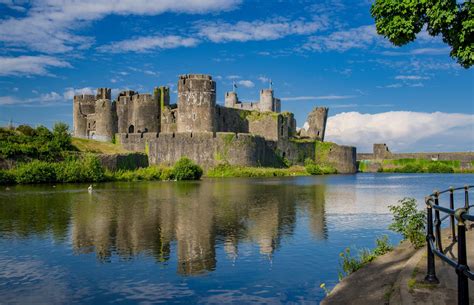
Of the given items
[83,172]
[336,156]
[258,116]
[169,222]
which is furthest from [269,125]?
[169,222]

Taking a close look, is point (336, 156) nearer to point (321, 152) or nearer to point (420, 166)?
point (321, 152)

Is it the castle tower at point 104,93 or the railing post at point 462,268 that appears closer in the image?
the railing post at point 462,268

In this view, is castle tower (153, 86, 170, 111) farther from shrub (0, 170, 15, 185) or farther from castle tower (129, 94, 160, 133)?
shrub (0, 170, 15, 185)

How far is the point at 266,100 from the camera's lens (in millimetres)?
91125

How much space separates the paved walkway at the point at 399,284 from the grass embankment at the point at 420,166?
84.2m

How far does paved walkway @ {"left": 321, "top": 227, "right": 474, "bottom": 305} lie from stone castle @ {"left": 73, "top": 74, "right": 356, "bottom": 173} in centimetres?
4972

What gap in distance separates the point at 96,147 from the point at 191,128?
472 inches

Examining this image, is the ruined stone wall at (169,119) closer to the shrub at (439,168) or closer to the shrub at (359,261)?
the shrub at (439,168)

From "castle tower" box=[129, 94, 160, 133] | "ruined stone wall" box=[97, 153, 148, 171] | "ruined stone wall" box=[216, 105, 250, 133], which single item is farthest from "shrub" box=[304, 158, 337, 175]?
"ruined stone wall" box=[97, 153, 148, 171]

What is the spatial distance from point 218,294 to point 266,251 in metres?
4.03

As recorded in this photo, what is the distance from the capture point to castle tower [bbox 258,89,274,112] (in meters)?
90.8

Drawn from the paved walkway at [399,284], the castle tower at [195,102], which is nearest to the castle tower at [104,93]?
the castle tower at [195,102]

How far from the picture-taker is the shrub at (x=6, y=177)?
4334cm

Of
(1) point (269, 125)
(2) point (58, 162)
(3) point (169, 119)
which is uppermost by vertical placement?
(3) point (169, 119)
